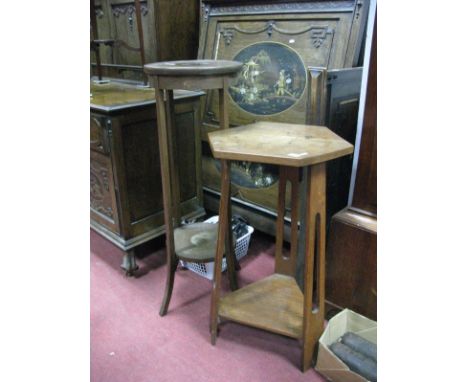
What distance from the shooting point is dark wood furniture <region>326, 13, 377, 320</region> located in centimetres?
140

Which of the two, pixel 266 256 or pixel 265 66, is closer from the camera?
pixel 265 66

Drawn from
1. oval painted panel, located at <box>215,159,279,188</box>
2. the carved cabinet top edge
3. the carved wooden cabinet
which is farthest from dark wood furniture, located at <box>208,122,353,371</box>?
the carved wooden cabinet

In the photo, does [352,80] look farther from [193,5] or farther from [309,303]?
[193,5]

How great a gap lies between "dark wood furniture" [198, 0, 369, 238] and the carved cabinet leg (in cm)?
67

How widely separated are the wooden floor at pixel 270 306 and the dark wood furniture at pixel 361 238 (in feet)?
0.63

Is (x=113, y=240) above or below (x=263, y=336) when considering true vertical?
above

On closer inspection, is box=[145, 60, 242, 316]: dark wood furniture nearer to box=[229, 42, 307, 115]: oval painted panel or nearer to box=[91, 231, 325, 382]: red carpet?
box=[91, 231, 325, 382]: red carpet

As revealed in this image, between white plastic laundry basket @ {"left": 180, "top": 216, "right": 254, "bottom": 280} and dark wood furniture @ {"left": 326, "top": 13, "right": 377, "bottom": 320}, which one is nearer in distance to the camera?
dark wood furniture @ {"left": 326, "top": 13, "right": 377, "bottom": 320}

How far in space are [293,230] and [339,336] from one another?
453 millimetres

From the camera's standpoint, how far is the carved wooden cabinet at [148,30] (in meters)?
2.24

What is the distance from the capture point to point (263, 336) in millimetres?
1632

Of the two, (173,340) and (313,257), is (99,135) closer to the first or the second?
(173,340)

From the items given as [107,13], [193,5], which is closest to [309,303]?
[193,5]
